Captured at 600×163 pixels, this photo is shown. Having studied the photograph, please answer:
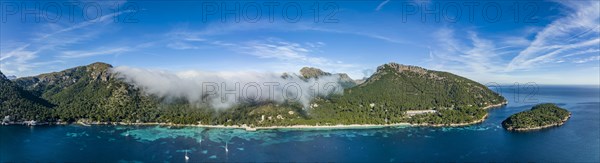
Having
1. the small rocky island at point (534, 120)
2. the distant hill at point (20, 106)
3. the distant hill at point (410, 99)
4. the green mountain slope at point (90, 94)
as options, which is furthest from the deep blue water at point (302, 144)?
the green mountain slope at point (90, 94)

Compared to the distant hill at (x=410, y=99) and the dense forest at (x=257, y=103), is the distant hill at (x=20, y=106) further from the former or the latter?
the distant hill at (x=410, y=99)

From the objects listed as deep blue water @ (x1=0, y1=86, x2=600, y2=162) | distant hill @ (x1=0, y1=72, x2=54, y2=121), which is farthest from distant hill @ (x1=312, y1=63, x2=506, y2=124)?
distant hill @ (x1=0, y1=72, x2=54, y2=121)

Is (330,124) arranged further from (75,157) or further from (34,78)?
(34,78)

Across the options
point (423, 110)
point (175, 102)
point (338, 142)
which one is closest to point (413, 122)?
point (423, 110)

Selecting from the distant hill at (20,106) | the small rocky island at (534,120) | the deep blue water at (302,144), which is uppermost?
the distant hill at (20,106)

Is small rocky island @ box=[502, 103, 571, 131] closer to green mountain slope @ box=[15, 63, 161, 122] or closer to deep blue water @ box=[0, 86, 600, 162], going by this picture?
deep blue water @ box=[0, 86, 600, 162]

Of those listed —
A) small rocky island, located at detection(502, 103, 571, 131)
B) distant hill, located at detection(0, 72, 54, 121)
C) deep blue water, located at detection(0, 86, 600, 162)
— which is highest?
distant hill, located at detection(0, 72, 54, 121)

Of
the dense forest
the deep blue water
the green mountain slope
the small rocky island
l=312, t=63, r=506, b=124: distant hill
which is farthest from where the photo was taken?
the green mountain slope
